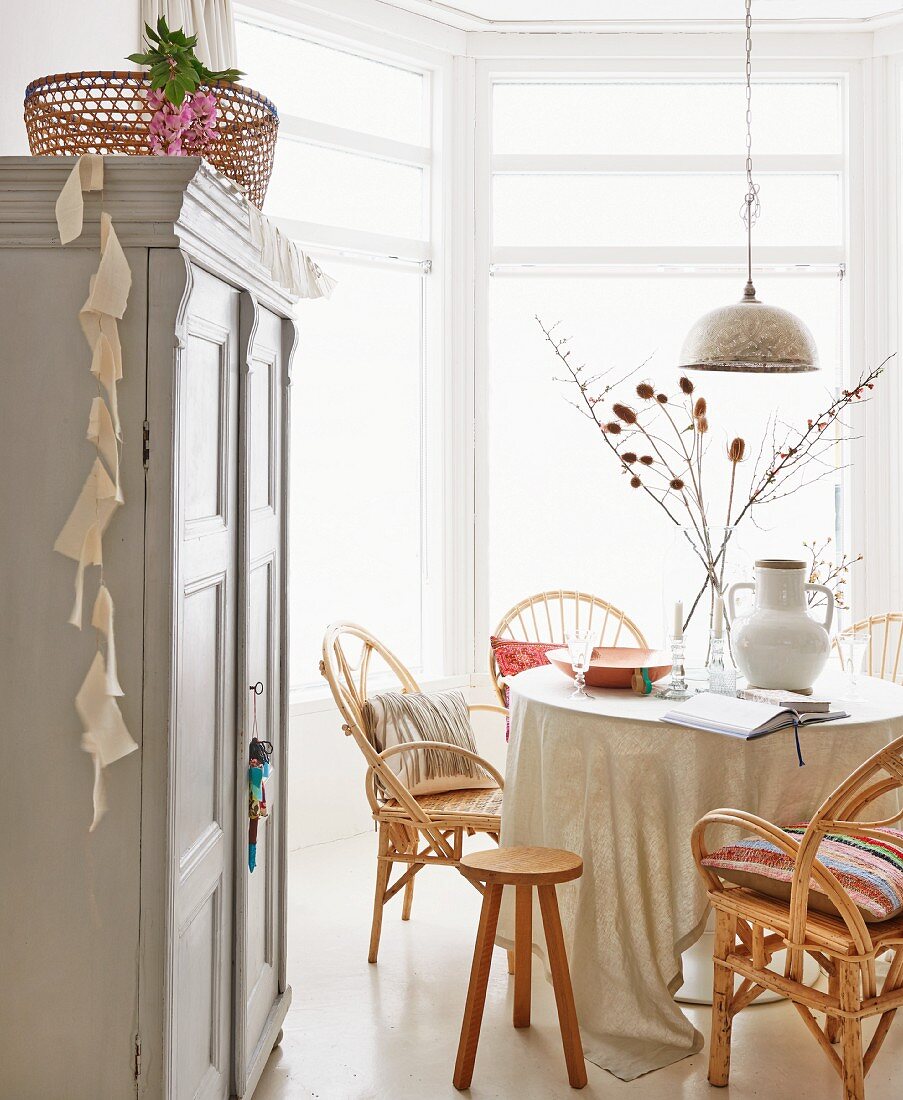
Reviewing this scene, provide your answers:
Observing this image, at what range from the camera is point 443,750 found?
3.16m

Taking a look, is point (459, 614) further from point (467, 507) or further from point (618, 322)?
point (618, 322)

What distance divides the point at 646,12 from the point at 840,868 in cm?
345

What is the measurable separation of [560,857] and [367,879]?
1.43 metres

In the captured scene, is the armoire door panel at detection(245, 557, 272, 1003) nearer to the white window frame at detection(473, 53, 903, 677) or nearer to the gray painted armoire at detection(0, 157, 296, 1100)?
the gray painted armoire at detection(0, 157, 296, 1100)

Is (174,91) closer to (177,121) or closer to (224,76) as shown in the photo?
(177,121)

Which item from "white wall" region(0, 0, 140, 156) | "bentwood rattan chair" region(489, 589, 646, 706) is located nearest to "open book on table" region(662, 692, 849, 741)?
"bentwood rattan chair" region(489, 589, 646, 706)

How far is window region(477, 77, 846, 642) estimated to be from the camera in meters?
4.50

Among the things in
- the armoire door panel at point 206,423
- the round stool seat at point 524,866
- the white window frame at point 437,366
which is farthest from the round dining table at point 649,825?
the white window frame at point 437,366

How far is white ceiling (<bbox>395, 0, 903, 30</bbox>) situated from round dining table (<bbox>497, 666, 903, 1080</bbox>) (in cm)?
299

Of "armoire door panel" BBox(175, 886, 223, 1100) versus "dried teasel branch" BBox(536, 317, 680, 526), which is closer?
"armoire door panel" BBox(175, 886, 223, 1100)

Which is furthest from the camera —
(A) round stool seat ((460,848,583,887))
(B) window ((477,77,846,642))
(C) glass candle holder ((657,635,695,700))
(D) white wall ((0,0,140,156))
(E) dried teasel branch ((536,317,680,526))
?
(B) window ((477,77,846,642))

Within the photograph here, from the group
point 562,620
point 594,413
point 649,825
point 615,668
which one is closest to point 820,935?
point 649,825

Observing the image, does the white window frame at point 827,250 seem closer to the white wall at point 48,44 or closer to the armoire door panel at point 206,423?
the white wall at point 48,44

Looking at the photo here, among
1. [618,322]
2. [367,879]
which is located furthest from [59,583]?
[618,322]
